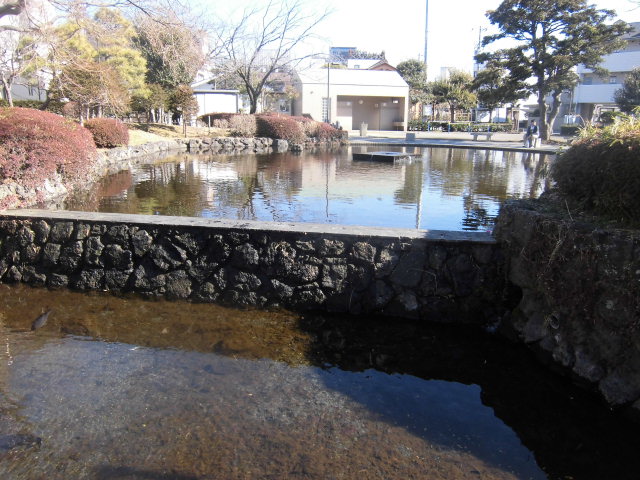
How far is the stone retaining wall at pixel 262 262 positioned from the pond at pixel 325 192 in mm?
1680

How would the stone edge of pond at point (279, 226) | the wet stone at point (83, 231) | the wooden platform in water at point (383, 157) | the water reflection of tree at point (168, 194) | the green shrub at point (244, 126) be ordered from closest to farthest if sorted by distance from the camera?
the stone edge of pond at point (279, 226), the wet stone at point (83, 231), the water reflection of tree at point (168, 194), the wooden platform in water at point (383, 157), the green shrub at point (244, 126)

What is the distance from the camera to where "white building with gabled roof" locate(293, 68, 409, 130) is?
41.0 meters

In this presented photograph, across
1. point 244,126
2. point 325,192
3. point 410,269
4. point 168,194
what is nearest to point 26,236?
point 410,269

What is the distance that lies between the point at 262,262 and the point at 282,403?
1774mm

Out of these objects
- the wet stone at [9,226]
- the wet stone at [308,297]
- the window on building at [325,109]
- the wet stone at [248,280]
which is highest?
the window on building at [325,109]

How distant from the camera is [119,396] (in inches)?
136

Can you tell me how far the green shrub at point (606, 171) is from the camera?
3605mm

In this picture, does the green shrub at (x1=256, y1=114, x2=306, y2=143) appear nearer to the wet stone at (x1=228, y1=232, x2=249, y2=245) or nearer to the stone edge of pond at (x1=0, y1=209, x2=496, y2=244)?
the stone edge of pond at (x1=0, y1=209, x2=496, y2=244)

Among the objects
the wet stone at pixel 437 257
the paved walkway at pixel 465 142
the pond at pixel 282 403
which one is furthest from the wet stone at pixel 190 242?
the paved walkway at pixel 465 142

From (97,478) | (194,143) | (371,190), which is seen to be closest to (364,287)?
(97,478)

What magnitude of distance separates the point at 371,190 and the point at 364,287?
6379mm

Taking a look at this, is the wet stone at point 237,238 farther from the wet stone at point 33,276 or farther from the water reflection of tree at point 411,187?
the water reflection of tree at point 411,187

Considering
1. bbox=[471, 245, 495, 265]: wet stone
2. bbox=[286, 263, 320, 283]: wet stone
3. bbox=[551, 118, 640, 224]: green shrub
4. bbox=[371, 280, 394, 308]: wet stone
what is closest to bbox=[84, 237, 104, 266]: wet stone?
bbox=[286, 263, 320, 283]: wet stone

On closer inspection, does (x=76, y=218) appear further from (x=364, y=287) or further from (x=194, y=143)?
(x=194, y=143)
